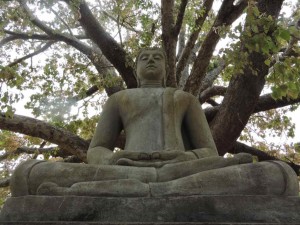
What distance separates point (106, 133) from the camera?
5.24 meters

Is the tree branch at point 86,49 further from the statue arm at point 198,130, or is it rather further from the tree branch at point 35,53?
the statue arm at point 198,130

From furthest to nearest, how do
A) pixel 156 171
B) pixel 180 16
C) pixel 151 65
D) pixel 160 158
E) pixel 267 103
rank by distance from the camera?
pixel 267 103
pixel 180 16
pixel 151 65
pixel 160 158
pixel 156 171

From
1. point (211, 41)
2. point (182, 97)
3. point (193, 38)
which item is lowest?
point (182, 97)

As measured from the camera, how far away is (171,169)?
3953 mm

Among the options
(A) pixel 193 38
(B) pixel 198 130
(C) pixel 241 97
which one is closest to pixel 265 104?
(C) pixel 241 97

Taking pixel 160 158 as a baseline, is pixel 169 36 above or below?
above

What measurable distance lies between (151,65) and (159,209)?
2.75 metres

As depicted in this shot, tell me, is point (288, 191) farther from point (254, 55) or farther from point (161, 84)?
point (254, 55)

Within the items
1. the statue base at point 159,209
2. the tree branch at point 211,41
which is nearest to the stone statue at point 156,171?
the statue base at point 159,209

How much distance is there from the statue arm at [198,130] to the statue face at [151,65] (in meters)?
0.62

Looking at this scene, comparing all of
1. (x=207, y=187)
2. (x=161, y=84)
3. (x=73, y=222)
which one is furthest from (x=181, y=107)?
(x=73, y=222)

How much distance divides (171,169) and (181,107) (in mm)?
1507

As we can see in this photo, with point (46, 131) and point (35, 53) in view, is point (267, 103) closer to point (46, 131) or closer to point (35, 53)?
point (46, 131)

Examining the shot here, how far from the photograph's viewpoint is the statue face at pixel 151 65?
570 cm
